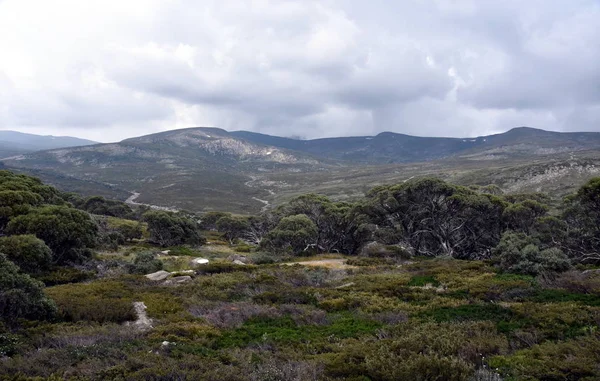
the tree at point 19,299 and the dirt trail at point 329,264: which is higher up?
the tree at point 19,299

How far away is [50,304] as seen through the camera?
1188 centimetres

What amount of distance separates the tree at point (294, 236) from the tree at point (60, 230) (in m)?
14.7

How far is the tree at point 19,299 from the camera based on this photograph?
1085 centimetres

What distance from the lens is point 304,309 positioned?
13.9m

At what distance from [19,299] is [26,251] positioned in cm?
829

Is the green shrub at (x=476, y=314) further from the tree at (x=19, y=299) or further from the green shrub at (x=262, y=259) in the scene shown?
the green shrub at (x=262, y=259)

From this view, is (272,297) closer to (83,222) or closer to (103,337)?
(103,337)

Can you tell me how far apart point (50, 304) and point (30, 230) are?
1079 centimetres

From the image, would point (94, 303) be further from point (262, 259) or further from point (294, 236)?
point (294, 236)

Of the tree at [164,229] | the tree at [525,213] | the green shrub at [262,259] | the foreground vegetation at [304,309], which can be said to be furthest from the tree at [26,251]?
the tree at [525,213]

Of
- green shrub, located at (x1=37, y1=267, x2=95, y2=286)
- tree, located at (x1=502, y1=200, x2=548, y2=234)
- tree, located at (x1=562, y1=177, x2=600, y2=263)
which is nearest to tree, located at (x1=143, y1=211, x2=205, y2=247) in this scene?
green shrub, located at (x1=37, y1=267, x2=95, y2=286)

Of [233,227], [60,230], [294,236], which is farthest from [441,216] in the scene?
[60,230]

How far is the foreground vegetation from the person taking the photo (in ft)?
26.5

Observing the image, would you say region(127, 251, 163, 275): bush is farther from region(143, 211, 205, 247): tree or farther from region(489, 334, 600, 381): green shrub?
region(489, 334, 600, 381): green shrub
